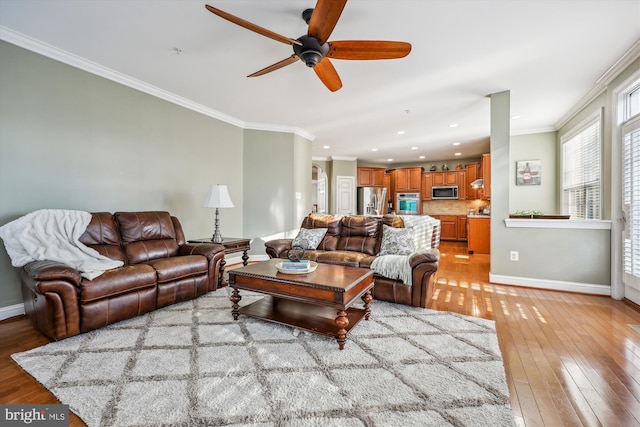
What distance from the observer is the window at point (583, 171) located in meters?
4.05

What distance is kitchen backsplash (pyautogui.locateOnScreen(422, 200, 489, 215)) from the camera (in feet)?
27.8

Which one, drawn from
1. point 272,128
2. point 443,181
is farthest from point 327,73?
point 443,181

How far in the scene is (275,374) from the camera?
1.70 metres

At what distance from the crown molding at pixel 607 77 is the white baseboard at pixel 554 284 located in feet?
8.16

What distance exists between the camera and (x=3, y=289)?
263 centimetres

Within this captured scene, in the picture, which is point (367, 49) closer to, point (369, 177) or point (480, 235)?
point (480, 235)

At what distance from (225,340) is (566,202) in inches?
243

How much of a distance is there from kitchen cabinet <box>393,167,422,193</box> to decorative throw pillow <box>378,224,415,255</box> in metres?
5.83

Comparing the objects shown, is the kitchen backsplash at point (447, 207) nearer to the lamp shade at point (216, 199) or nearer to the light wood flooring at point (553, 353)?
the light wood flooring at point (553, 353)

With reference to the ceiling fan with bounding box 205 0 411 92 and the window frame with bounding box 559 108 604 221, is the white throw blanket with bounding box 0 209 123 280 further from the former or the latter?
the window frame with bounding box 559 108 604 221

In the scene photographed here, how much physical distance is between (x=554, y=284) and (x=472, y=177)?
16.5ft

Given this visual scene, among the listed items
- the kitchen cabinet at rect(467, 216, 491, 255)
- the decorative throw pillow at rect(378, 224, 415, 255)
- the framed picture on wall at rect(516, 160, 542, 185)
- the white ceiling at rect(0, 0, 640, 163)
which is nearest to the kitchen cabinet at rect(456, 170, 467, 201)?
the kitchen cabinet at rect(467, 216, 491, 255)

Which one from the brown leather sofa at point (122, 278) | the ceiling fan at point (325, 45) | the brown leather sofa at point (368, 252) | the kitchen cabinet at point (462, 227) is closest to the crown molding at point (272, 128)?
the brown leather sofa at point (368, 252)

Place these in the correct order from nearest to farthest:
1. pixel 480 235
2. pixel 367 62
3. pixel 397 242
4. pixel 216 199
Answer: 1. pixel 367 62
2. pixel 397 242
3. pixel 216 199
4. pixel 480 235
